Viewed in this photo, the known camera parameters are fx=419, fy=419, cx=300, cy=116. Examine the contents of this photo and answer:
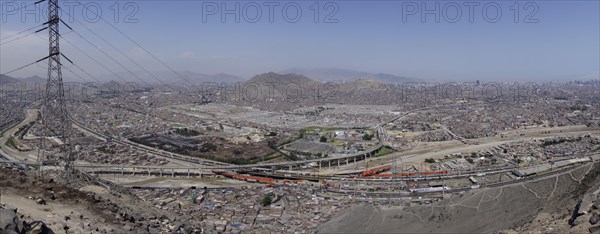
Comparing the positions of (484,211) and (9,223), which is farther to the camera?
(484,211)

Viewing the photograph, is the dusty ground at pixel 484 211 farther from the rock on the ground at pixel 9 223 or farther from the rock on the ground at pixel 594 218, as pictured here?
the rock on the ground at pixel 9 223

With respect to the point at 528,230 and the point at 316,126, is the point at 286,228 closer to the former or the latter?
the point at 528,230

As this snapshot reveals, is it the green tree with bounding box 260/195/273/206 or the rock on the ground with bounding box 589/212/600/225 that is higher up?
the rock on the ground with bounding box 589/212/600/225

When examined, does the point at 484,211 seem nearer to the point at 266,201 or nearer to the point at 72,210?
the point at 266,201

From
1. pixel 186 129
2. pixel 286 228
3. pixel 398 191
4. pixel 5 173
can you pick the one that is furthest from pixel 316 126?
pixel 5 173

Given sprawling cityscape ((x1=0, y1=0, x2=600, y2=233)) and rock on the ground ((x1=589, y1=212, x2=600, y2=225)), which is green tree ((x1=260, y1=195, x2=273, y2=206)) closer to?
sprawling cityscape ((x1=0, y1=0, x2=600, y2=233))

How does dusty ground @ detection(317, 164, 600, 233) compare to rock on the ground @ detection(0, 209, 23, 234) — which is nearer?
rock on the ground @ detection(0, 209, 23, 234)

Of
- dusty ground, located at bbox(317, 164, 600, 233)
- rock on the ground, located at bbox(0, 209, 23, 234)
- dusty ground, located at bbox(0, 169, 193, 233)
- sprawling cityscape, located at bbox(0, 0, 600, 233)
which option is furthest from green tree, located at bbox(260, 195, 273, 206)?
rock on the ground, located at bbox(0, 209, 23, 234)

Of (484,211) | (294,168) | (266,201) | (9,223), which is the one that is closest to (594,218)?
(484,211)
